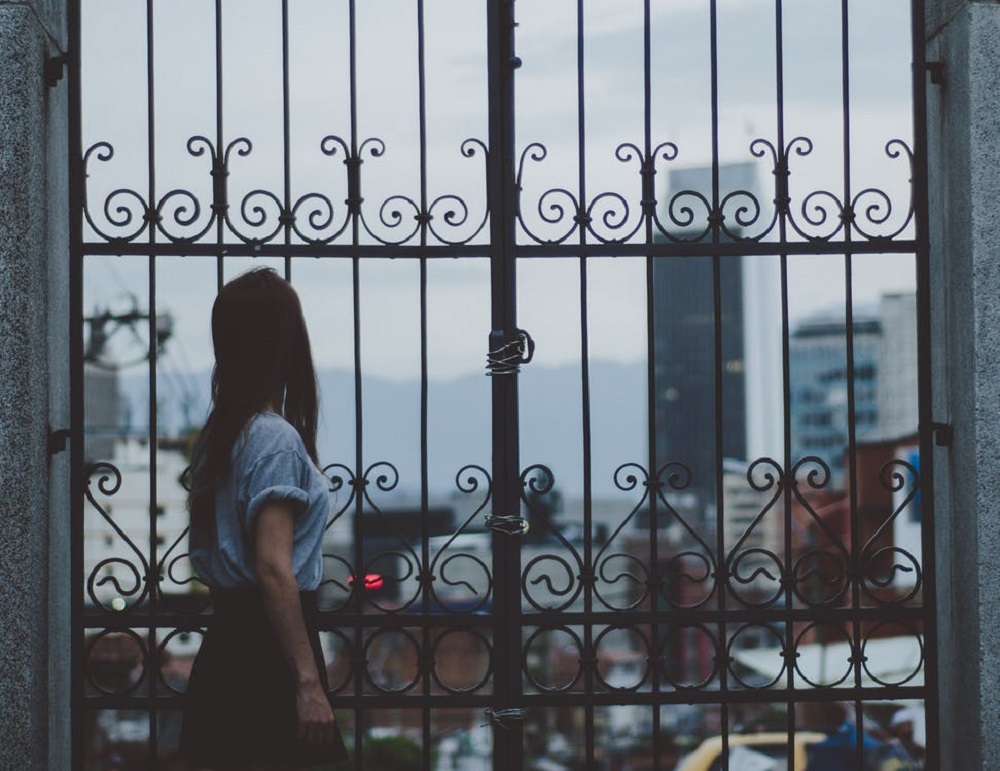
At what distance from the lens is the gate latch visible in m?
3.79

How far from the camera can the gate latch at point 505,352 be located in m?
3.79

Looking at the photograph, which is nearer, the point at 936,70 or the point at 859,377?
the point at 936,70

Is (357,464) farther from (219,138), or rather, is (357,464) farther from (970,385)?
(970,385)

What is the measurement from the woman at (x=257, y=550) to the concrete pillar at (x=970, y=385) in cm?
194

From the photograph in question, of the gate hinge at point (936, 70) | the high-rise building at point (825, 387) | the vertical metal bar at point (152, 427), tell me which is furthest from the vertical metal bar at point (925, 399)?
the high-rise building at point (825, 387)

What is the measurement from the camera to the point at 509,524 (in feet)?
12.4

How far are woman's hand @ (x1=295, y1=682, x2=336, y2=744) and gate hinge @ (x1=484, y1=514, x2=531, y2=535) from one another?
1.06 metres

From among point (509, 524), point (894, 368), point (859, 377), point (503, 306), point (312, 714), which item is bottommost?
point (312, 714)

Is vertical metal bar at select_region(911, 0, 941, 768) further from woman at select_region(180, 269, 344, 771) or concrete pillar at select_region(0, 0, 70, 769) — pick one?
concrete pillar at select_region(0, 0, 70, 769)

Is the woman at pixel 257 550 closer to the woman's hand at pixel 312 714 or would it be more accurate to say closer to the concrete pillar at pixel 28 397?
the woman's hand at pixel 312 714

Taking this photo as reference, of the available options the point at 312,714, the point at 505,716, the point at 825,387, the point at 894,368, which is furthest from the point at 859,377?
the point at 312,714

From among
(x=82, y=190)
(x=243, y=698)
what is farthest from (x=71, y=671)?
(x=82, y=190)

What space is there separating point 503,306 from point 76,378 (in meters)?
1.29

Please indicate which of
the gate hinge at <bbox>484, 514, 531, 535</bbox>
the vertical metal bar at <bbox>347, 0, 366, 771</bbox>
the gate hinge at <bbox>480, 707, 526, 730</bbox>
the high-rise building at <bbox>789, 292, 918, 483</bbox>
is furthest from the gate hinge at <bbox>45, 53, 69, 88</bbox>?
the high-rise building at <bbox>789, 292, 918, 483</bbox>
